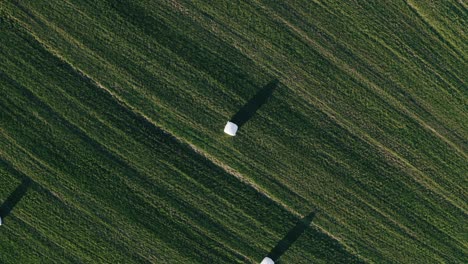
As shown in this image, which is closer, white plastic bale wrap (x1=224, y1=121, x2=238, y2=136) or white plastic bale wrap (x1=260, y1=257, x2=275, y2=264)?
white plastic bale wrap (x1=224, y1=121, x2=238, y2=136)

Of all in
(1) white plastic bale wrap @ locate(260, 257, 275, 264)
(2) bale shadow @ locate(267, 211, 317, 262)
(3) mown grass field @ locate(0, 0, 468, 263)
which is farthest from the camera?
(2) bale shadow @ locate(267, 211, 317, 262)

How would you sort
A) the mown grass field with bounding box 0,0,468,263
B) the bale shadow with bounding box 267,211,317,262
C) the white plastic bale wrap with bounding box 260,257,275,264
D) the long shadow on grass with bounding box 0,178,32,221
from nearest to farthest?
the mown grass field with bounding box 0,0,468,263 → the long shadow on grass with bounding box 0,178,32,221 → the white plastic bale wrap with bounding box 260,257,275,264 → the bale shadow with bounding box 267,211,317,262

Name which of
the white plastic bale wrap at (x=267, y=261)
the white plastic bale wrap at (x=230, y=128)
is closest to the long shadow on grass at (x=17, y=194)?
the white plastic bale wrap at (x=230, y=128)

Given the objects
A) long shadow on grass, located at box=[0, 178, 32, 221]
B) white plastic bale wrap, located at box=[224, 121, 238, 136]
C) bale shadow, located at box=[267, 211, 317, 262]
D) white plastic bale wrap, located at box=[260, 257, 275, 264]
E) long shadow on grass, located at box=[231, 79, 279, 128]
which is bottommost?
long shadow on grass, located at box=[0, 178, 32, 221]

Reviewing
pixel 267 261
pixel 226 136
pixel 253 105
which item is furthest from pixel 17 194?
pixel 267 261

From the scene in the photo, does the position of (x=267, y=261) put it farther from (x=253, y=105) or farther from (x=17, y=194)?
(x=17, y=194)

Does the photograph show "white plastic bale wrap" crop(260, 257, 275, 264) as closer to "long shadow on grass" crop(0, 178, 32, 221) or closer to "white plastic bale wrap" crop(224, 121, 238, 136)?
"white plastic bale wrap" crop(224, 121, 238, 136)

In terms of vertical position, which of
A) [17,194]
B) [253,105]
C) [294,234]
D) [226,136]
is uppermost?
[253,105]

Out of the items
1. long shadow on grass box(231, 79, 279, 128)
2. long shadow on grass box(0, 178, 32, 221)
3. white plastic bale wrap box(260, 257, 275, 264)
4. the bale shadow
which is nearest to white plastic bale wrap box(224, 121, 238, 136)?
long shadow on grass box(231, 79, 279, 128)
